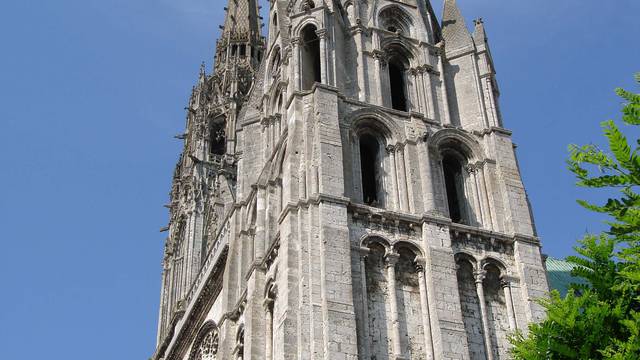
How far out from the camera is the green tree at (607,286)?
12.5 metres

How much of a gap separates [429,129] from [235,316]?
7.16 metres

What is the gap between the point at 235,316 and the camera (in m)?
26.3

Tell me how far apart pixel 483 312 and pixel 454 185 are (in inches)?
185

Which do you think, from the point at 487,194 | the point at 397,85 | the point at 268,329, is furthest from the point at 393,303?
the point at 397,85

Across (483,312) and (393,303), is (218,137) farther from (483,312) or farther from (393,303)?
(393,303)

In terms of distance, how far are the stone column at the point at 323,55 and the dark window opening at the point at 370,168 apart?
1874 millimetres

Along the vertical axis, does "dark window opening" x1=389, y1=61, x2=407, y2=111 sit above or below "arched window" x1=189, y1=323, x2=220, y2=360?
above

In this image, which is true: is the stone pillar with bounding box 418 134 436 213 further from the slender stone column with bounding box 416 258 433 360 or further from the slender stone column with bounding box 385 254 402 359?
the slender stone column with bounding box 385 254 402 359

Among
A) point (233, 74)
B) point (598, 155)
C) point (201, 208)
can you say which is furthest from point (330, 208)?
point (233, 74)

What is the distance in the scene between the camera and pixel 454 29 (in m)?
29.7

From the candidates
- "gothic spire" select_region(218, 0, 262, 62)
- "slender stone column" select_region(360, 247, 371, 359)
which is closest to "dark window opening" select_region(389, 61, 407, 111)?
"slender stone column" select_region(360, 247, 371, 359)

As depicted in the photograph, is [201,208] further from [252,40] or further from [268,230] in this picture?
[268,230]

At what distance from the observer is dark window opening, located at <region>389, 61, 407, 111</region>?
90.9 feet

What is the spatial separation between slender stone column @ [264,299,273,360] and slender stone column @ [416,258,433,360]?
379 cm
